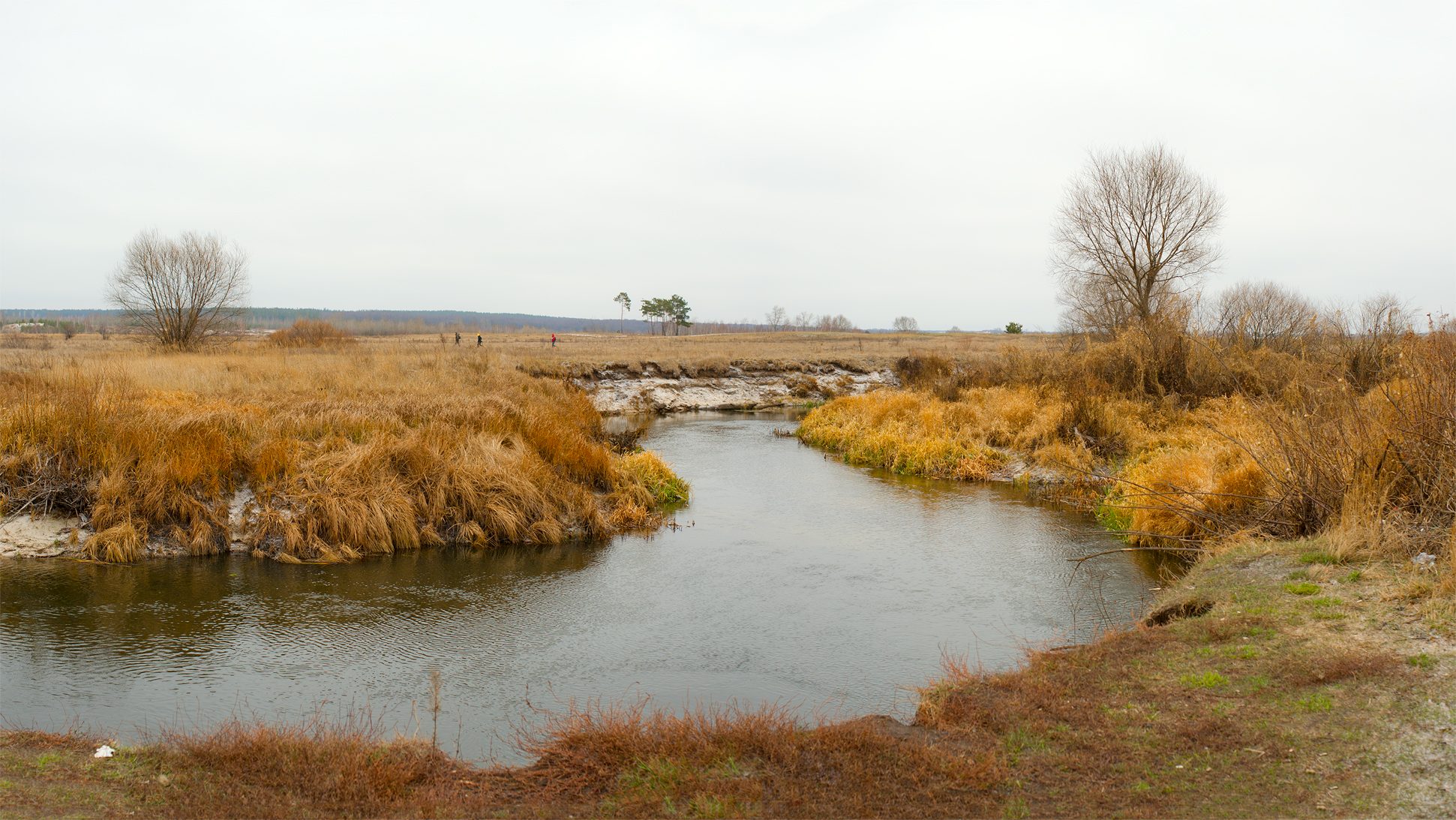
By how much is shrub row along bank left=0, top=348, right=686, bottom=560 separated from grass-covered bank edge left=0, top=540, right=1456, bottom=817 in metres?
6.79

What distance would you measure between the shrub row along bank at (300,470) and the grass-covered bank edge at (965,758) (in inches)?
267

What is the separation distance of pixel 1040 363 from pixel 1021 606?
1981 centimetres

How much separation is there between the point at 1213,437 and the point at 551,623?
50.0ft

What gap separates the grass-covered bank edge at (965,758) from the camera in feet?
14.4

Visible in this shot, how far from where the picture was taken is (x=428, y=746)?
17.7 feet

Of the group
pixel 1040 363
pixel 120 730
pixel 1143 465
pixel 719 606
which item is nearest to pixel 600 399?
pixel 1040 363

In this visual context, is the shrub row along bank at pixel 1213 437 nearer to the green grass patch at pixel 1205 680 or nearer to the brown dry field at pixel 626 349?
the green grass patch at pixel 1205 680

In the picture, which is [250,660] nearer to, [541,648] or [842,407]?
[541,648]

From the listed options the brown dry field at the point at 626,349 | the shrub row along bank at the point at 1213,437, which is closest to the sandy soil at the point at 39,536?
the shrub row along bank at the point at 1213,437

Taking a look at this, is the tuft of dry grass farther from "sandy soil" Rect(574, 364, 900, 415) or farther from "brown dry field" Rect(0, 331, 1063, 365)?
"sandy soil" Rect(574, 364, 900, 415)

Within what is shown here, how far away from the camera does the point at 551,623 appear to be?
954 cm

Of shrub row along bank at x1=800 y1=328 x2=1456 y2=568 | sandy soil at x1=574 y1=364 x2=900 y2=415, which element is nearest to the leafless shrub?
shrub row along bank at x1=800 y1=328 x2=1456 y2=568

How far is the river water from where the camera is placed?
732cm

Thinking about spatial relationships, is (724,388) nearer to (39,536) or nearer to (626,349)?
(626,349)
